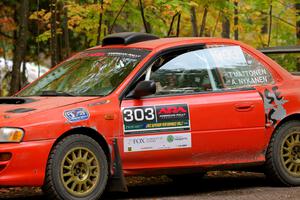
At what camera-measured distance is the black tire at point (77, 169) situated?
7316 millimetres

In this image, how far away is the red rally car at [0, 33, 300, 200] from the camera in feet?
24.0

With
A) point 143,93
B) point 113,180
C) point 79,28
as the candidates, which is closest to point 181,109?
point 143,93

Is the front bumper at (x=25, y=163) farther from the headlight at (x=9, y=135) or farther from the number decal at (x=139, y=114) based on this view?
the number decal at (x=139, y=114)

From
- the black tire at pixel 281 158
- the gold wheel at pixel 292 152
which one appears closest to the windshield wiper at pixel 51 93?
the black tire at pixel 281 158

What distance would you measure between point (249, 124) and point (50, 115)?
2416 millimetres

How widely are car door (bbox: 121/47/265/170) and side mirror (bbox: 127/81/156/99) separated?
82mm

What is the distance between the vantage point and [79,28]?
1441 centimetres

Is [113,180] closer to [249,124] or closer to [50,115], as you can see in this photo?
[50,115]

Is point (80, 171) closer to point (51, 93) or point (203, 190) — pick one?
point (51, 93)

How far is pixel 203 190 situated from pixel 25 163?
2621 millimetres

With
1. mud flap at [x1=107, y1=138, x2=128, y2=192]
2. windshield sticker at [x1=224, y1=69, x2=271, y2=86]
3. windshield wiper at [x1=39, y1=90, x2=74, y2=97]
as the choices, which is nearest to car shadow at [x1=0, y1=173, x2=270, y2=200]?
mud flap at [x1=107, y1=138, x2=128, y2=192]

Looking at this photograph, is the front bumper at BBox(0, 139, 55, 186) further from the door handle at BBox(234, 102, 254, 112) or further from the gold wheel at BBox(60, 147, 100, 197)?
the door handle at BBox(234, 102, 254, 112)

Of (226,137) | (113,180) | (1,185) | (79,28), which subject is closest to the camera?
(1,185)

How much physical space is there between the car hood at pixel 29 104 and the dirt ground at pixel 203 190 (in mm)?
1164
